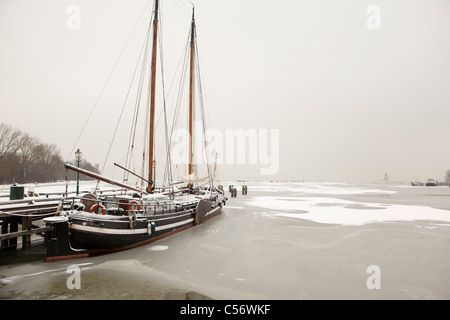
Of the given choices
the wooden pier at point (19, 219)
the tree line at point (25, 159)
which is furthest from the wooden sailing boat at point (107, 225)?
the tree line at point (25, 159)

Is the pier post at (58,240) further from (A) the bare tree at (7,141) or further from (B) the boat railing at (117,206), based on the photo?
(A) the bare tree at (7,141)

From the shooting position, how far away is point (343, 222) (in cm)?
2000

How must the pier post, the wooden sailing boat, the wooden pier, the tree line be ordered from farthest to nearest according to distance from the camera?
the tree line, the wooden pier, the wooden sailing boat, the pier post

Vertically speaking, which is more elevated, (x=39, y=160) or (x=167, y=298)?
(x=39, y=160)

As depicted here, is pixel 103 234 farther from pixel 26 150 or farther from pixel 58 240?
pixel 26 150

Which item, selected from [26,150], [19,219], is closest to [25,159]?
[26,150]

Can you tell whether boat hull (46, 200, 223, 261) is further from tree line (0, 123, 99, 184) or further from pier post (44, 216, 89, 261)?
tree line (0, 123, 99, 184)

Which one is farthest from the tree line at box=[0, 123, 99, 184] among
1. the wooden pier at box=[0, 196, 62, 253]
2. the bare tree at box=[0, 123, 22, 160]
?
the wooden pier at box=[0, 196, 62, 253]

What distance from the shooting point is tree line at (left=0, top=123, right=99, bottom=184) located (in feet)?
212

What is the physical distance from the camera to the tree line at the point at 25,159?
64688 millimetres

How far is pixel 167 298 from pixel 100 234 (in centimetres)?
535
